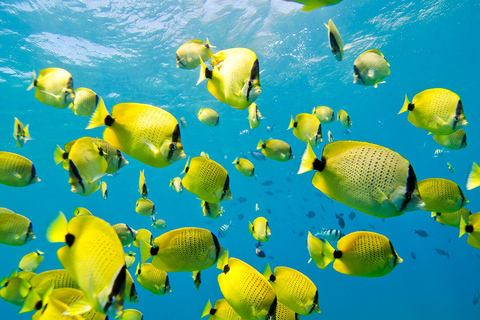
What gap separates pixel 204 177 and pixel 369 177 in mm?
1428

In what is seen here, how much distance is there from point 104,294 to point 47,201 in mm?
53974

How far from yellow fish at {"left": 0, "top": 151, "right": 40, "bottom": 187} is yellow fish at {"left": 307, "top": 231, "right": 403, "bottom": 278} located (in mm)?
3058

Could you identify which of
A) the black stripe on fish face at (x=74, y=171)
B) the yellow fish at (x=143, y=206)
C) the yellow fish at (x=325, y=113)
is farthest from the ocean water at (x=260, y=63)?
the yellow fish at (x=325, y=113)

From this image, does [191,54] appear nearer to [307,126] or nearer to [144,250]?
[307,126]

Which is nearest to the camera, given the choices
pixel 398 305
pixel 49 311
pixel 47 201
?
pixel 49 311

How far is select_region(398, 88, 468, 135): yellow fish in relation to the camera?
8.89ft

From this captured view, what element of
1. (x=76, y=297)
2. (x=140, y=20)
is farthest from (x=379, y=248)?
(x=140, y=20)

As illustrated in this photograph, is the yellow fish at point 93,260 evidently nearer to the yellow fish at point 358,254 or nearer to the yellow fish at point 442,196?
the yellow fish at point 358,254

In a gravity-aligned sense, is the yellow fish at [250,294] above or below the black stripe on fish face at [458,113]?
below

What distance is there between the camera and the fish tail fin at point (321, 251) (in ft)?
6.91

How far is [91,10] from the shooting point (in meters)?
13.8

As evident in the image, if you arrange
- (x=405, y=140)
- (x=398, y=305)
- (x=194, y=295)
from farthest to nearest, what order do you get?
(x=194, y=295), (x=405, y=140), (x=398, y=305)

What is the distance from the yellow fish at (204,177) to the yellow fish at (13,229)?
6.61 ft

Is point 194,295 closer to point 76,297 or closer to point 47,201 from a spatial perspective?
point 47,201
